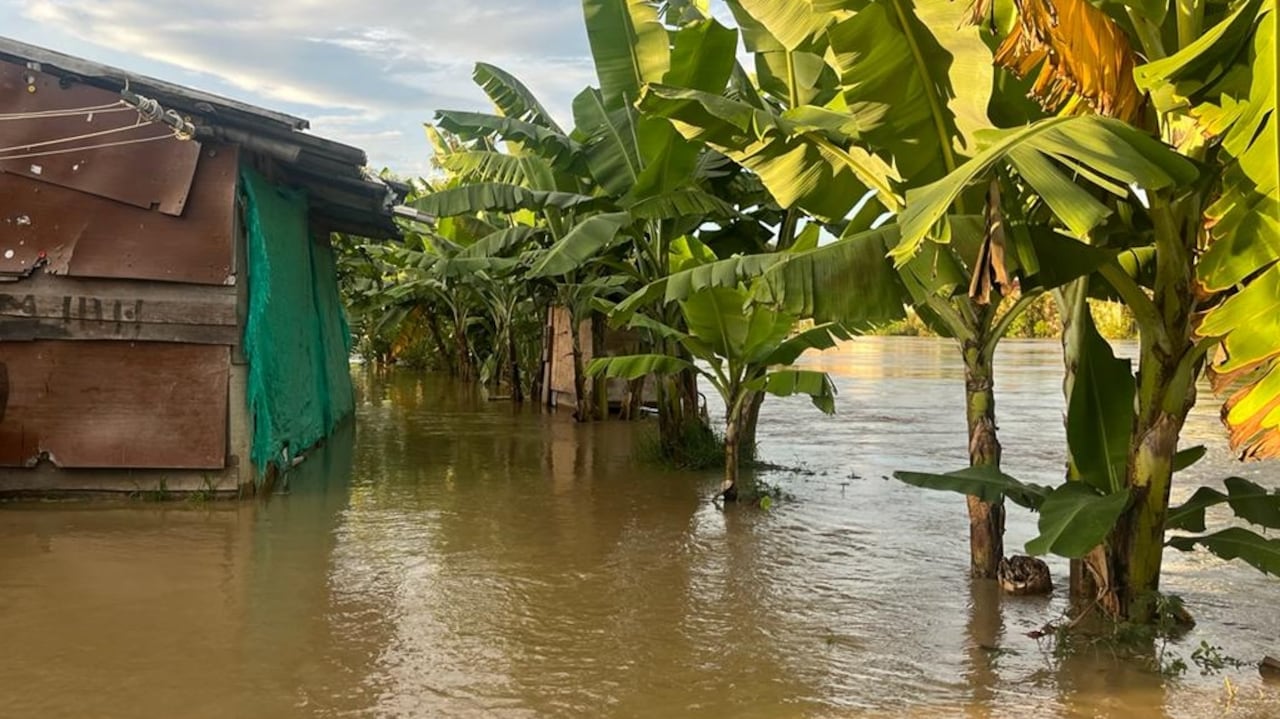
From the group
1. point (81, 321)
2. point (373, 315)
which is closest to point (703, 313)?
point (81, 321)

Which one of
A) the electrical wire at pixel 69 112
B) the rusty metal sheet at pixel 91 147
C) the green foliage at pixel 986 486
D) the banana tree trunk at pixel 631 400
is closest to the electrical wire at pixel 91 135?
the rusty metal sheet at pixel 91 147

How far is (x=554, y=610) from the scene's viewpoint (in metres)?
5.30

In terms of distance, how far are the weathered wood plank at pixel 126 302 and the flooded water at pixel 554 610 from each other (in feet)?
4.82

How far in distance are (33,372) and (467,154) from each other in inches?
185

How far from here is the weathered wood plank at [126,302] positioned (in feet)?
25.4

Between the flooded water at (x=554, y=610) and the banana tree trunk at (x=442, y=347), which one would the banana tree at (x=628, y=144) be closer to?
the flooded water at (x=554, y=610)

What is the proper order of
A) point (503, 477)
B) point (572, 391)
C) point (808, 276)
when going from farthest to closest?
1. point (572, 391)
2. point (503, 477)
3. point (808, 276)

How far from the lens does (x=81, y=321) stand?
25.5 ft

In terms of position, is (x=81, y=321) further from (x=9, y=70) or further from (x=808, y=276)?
(x=808, y=276)

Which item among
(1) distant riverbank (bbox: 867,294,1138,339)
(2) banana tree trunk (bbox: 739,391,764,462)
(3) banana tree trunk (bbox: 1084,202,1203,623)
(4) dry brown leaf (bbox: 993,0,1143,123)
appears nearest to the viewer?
(4) dry brown leaf (bbox: 993,0,1143,123)

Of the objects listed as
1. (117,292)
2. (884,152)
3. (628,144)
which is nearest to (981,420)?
(884,152)

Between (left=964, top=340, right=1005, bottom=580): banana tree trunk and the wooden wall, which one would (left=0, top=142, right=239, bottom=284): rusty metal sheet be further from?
(left=964, top=340, right=1005, bottom=580): banana tree trunk

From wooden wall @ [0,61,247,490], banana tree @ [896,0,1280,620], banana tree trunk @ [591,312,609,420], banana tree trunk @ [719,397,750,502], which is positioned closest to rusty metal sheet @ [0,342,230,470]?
wooden wall @ [0,61,247,490]

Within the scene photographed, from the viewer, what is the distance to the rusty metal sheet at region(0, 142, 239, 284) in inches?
305
